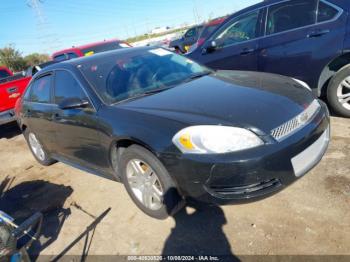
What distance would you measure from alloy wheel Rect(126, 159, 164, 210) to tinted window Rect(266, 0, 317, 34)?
312 centimetres

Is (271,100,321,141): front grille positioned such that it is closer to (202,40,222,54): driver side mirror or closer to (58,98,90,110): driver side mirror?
(58,98,90,110): driver side mirror

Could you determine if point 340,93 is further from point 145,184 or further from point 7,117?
point 7,117

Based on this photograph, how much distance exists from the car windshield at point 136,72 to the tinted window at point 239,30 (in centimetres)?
143

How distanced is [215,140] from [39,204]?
2604 millimetres

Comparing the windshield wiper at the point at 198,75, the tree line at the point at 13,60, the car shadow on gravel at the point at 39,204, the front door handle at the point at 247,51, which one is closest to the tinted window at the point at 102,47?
the front door handle at the point at 247,51

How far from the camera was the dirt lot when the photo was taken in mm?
2574

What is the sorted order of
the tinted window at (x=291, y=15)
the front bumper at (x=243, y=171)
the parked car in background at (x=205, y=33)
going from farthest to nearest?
the parked car in background at (x=205, y=33) → the tinted window at (x=291, y=15) → the front bumper at (x=243, y=171)

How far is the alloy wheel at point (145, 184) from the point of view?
2.94 metres

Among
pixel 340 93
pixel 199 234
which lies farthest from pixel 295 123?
pixel 340 93

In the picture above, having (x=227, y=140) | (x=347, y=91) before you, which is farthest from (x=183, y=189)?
(x=347, y=91)

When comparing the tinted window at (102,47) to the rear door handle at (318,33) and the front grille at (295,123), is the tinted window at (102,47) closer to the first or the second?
the rear door handle at (318,33)

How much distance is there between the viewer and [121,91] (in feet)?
11.2

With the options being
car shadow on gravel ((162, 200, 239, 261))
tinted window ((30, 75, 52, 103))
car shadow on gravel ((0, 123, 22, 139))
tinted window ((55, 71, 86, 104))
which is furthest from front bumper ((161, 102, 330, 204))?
car shadow on gravel ((0, 123, 22, 139))

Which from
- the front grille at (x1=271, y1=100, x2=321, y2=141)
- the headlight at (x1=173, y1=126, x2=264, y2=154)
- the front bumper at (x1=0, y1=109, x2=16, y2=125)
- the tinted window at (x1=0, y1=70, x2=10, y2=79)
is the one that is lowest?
the front bumper at (x1=0, y1=109, x2=16, y2=125)
